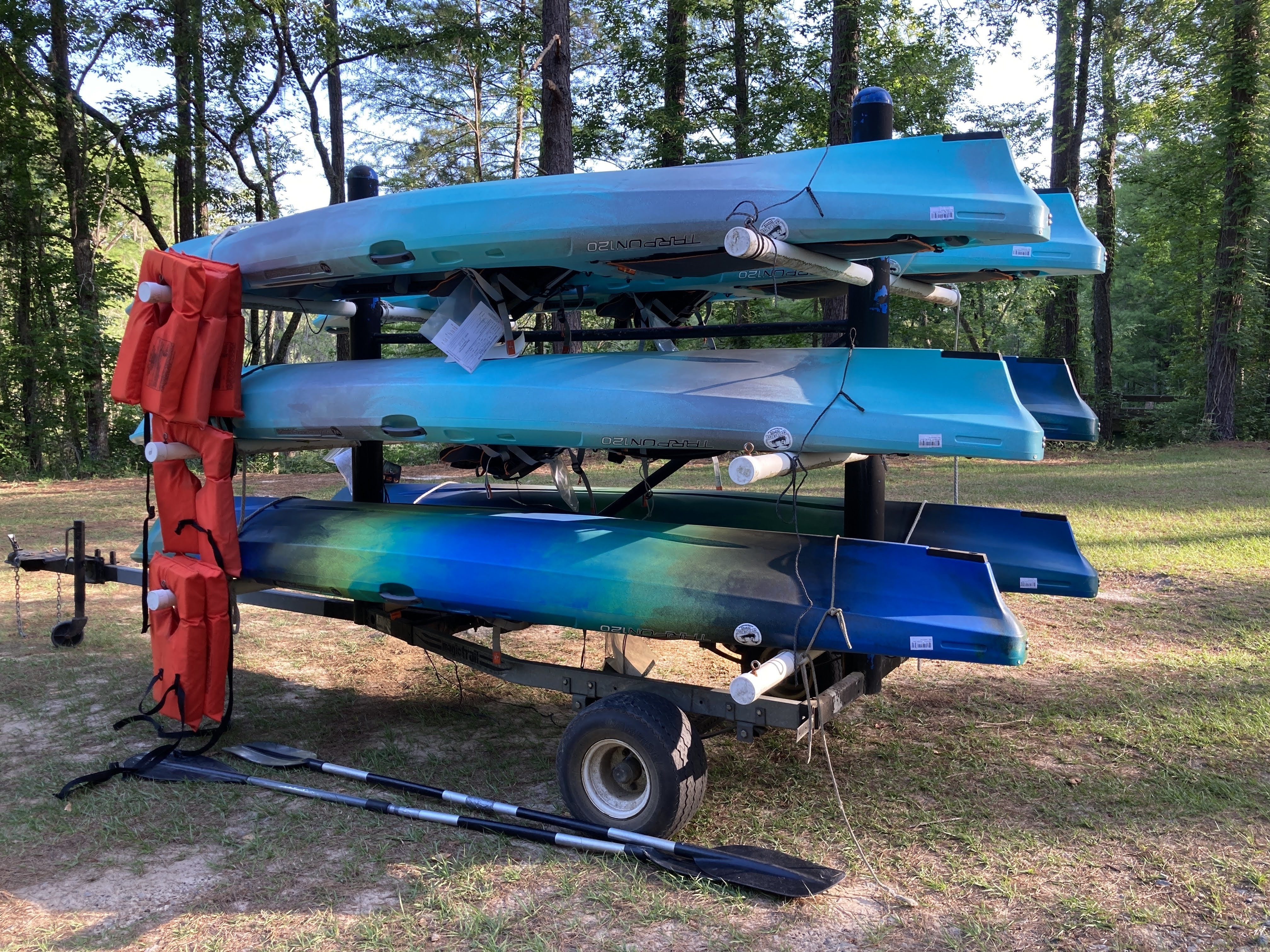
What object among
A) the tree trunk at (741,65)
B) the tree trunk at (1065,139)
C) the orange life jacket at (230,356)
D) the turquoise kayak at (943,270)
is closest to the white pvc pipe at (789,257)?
the turquoise kayak at (943,270)

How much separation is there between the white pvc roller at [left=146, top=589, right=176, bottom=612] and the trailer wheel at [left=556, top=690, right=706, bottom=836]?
6.25 feet

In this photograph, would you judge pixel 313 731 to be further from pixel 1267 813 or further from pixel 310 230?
pixel 1267 813

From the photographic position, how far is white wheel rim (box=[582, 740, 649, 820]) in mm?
3205

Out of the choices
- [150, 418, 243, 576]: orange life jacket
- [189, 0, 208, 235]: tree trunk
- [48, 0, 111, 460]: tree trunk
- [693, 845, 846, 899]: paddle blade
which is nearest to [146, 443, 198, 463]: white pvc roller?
[150, 418, 243, 576]: orange life jacket

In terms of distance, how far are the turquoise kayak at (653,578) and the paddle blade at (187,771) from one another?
80cm

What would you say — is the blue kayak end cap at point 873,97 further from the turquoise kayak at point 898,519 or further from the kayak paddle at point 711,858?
the kayak paddle at point 711,858

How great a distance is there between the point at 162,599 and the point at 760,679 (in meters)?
2.66

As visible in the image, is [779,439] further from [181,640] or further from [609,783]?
[181,640]

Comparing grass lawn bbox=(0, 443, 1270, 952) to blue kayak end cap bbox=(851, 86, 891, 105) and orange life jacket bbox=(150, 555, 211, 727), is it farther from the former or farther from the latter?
blue kayak end cap bbox=(851, 86, 891, 105)

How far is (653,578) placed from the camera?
3305mm

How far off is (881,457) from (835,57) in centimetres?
1228

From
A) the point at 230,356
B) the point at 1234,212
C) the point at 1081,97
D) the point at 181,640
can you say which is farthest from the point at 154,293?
the point at 1234,212

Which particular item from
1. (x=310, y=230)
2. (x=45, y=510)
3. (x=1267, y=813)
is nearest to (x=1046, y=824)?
(x=1267, y=813)

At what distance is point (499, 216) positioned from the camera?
12.3 feet
